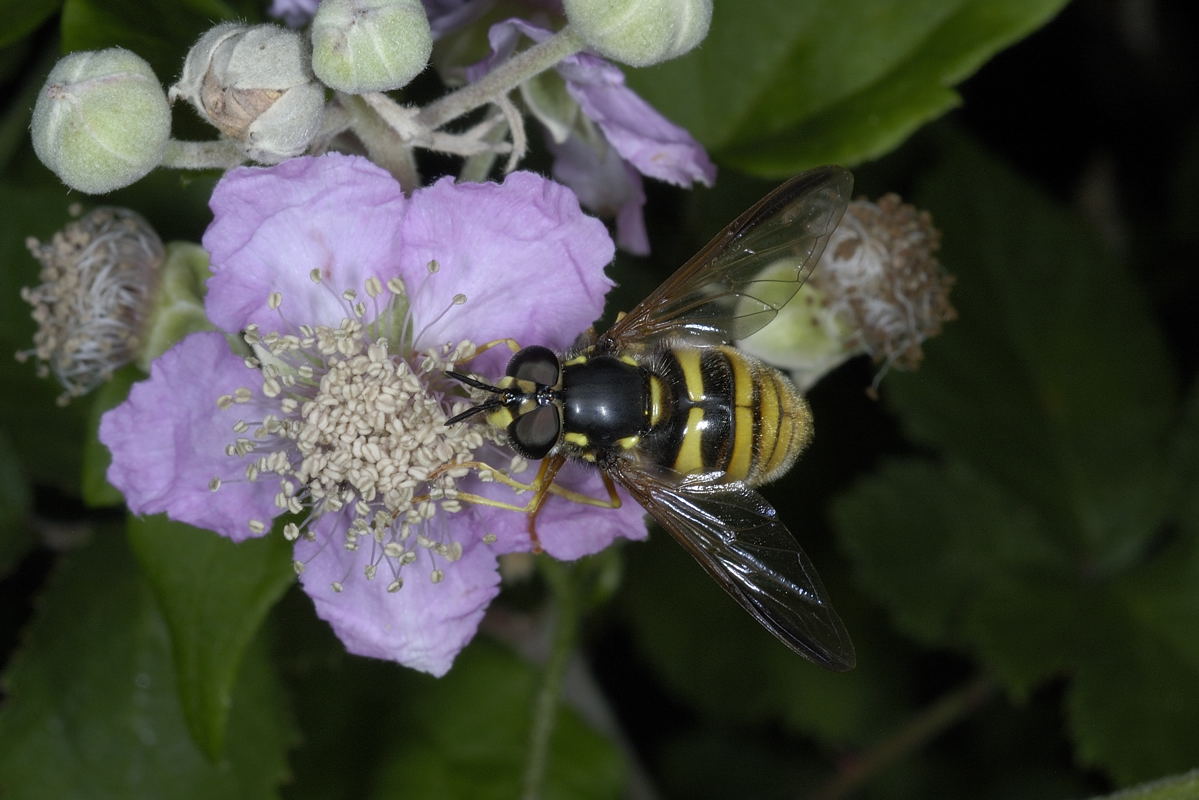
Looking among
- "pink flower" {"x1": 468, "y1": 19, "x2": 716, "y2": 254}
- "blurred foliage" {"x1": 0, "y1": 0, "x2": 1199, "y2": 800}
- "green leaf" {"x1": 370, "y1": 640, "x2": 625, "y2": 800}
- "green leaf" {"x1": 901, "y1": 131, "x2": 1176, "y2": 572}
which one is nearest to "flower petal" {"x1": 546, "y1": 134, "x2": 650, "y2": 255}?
"pink flower" {"x1": 468, "y1": 19, "x2": 716, "y2": 254}

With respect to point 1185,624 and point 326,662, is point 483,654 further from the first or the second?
point 1185,624

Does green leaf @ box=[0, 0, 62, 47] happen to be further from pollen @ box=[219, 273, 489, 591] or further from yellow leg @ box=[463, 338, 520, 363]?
yellow leg @ box=[463, 338, 520, 363]

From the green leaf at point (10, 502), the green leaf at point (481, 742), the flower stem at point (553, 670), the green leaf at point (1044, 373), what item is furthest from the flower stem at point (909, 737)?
the green leaf at point (10, 502)

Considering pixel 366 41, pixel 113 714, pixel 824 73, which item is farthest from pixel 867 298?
pixel 113 714

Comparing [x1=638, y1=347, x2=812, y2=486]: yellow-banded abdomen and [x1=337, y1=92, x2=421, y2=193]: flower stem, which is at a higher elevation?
[x1=337, y1=92, x2=421, y2=193]: flower stem

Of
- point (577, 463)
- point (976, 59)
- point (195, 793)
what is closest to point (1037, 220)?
point (976, 59)

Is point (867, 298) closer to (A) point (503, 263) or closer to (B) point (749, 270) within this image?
(B) point (749, 270)

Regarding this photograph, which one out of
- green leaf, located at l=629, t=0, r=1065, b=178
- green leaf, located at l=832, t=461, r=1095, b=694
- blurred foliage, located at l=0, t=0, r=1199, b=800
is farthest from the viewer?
green leaf, located at l=832, t=461, r=1095, b=694
